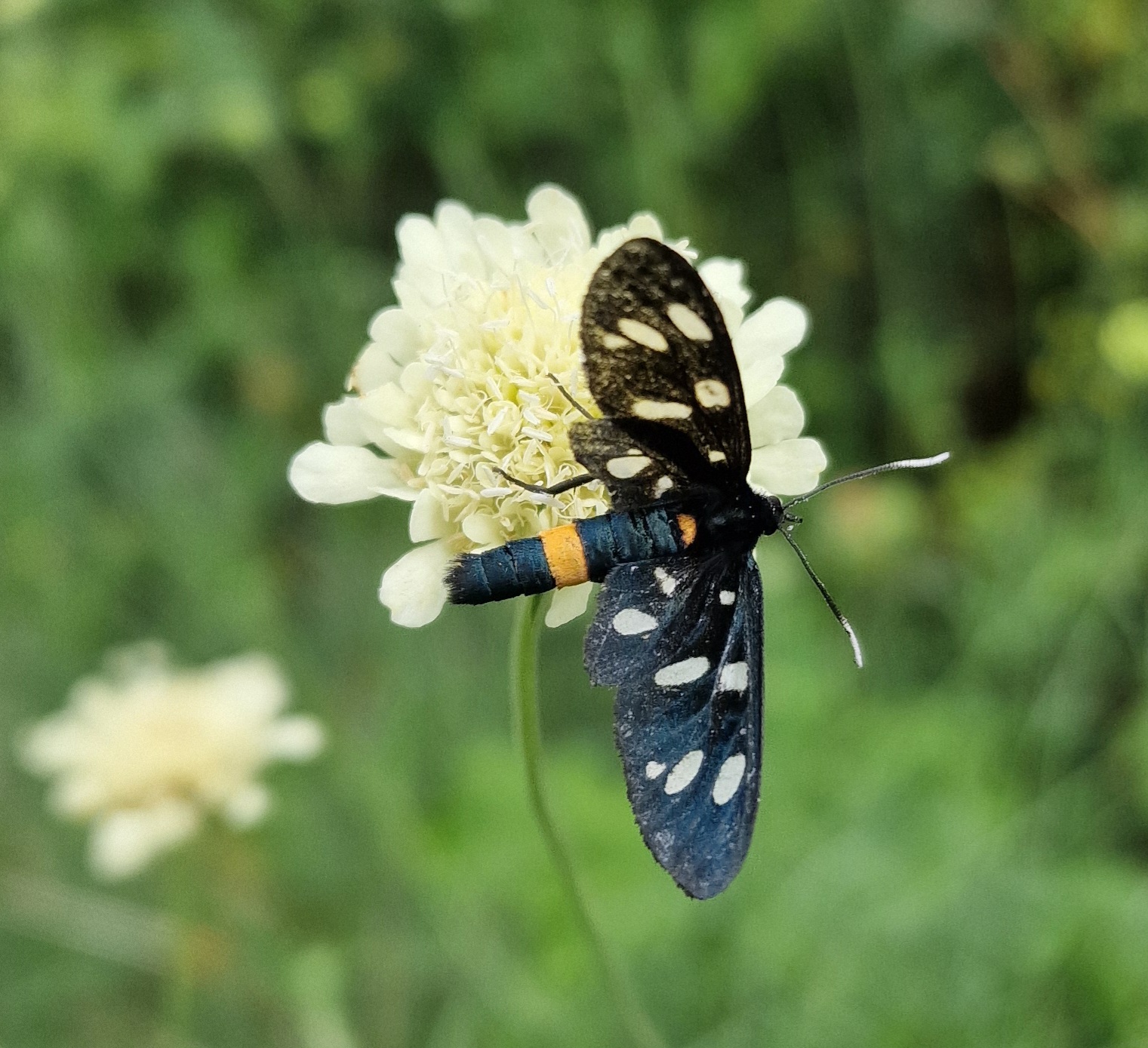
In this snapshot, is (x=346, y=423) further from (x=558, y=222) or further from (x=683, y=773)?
(x=683, y=773)

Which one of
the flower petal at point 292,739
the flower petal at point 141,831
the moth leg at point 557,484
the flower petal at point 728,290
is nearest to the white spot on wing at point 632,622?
the moth leg at point 557,484

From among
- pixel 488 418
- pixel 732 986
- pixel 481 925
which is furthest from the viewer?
pixel 481 925

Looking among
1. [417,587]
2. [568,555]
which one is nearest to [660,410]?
[568,555]

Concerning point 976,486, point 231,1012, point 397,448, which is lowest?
point 231,1012

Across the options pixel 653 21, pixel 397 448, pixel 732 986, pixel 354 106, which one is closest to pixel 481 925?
pixel 732 986

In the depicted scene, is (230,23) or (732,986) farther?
(230,23)

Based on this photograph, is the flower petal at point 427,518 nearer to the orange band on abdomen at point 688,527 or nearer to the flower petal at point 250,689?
the orange band on abdomen at point 688,527

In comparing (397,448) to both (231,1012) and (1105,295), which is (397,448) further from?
(1105,295)
